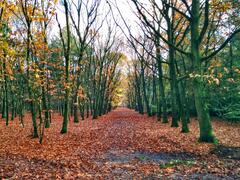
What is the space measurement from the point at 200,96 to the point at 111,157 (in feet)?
19.2

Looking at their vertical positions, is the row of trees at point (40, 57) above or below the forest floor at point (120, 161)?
above

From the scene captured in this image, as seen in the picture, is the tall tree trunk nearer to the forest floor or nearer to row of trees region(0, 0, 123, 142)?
the forest floor

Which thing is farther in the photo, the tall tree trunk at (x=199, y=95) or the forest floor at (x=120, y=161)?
the tall tree trunk at (x=199, y=95)

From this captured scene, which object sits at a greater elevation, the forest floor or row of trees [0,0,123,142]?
row of trees [0,0,123,142]

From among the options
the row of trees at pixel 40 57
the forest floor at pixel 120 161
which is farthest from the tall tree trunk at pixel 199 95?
the row of trees at pixel 40 57

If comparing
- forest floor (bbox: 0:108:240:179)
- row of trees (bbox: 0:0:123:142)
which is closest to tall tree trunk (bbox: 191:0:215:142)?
forest floor (bbox: 0:108:240:179)

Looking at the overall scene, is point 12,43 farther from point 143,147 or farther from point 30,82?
point 143,147

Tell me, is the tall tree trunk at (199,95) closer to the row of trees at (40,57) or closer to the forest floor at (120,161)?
the forest floor at (120,161)

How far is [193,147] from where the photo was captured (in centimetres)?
1112

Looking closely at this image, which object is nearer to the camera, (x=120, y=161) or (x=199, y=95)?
(x=120, y=161)

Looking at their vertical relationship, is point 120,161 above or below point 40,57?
below

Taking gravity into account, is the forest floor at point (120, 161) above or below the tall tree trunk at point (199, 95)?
below

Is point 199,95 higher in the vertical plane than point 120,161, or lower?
higher

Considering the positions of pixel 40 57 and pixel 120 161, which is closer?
pixel 120 161
